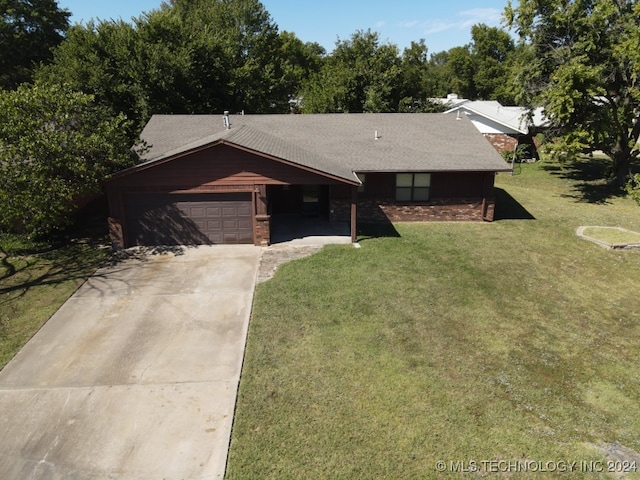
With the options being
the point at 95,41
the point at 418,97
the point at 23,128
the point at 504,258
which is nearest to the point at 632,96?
the point at 504,258

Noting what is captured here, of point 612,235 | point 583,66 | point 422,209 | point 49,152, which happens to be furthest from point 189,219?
point 583,66

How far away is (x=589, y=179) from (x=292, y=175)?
22.4m

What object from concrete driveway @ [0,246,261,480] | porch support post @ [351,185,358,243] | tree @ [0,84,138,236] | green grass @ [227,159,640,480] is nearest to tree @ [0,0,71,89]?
tree @ [0,84,138,236]

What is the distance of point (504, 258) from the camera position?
15.6 metres

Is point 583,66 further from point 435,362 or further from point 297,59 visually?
point 297,59

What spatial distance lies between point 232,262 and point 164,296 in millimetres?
3001

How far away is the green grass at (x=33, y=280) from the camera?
424 inches

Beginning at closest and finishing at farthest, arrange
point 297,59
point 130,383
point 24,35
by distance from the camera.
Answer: point 130,383
point 24,35
point 297,59

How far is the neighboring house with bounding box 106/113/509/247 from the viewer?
15617 millimetres

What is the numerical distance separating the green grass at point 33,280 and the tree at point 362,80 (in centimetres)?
2377

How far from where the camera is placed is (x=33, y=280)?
13.5 metres

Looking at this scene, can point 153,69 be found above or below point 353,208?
above

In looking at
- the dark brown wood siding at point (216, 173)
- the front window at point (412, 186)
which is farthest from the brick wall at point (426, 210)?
the dark brown wood siding at point (216, 173)

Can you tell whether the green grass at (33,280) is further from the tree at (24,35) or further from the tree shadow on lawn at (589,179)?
the tree shadow on lawn at (589,179)
